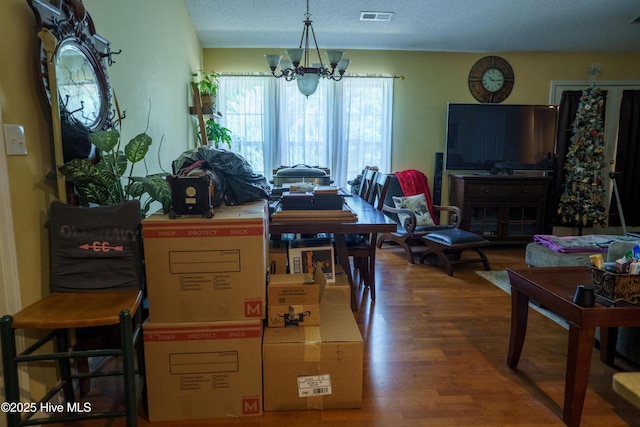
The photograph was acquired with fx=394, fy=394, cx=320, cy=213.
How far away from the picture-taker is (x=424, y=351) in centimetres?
225

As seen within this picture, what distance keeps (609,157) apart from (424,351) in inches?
175

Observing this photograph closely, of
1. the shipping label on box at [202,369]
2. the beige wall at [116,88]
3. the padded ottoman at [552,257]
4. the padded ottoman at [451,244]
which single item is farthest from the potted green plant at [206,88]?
the padded ottoman at [552,257]

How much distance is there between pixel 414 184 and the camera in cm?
477

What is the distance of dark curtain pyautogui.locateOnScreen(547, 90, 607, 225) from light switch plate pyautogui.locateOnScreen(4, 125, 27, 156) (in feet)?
17.4

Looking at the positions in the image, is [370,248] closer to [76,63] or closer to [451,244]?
[451,244]

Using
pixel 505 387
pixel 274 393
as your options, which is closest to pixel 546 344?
pixel 505 387

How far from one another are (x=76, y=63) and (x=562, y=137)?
5221mm

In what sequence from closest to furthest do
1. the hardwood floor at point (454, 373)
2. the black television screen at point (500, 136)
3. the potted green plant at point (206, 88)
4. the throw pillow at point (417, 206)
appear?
the hardwood floor at point (454, 373), the potted green plant at point (206, 88), the throw pillow at point (417, 206), the black television screen at point (500, 136)

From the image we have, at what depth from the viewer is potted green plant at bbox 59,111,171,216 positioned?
1.62m

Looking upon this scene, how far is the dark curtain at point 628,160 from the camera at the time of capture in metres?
4.90

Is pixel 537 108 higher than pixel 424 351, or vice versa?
pixel 537 108

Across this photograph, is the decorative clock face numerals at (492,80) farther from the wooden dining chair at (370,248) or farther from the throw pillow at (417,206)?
the wooden dining chair at (370,248)

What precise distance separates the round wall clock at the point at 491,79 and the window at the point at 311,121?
1.09 m

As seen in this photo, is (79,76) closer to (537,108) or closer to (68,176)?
(68,176)
